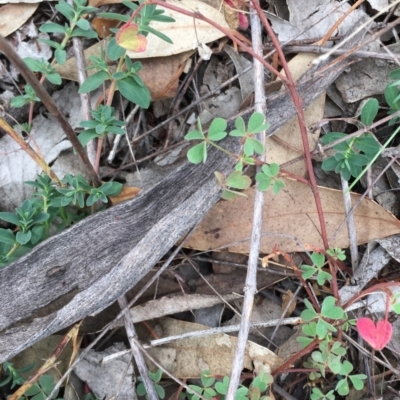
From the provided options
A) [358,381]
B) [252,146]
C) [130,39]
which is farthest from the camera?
[358,381]

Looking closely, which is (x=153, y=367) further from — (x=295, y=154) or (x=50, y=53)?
(x=50, y=53)

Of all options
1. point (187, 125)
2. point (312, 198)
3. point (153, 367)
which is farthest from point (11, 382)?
point (312, 198)

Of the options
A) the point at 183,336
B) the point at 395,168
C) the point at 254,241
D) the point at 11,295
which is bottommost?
the point at 183,336

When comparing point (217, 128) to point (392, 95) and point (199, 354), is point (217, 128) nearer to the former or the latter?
point (392, 95)

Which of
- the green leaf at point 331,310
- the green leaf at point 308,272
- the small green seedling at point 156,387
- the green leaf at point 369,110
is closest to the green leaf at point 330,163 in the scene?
the green leaf at point 369,110

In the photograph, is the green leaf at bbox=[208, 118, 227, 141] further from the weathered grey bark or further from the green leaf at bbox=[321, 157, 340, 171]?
the green leaf at bbox=[321, 157, 340, 171]

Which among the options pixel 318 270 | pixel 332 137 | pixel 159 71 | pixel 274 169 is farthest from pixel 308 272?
pixel 159 71

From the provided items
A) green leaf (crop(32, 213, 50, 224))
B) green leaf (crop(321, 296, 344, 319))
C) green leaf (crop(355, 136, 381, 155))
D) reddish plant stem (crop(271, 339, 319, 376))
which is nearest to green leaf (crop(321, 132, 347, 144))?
green leaf (crop(355, 136, 381, 155))
